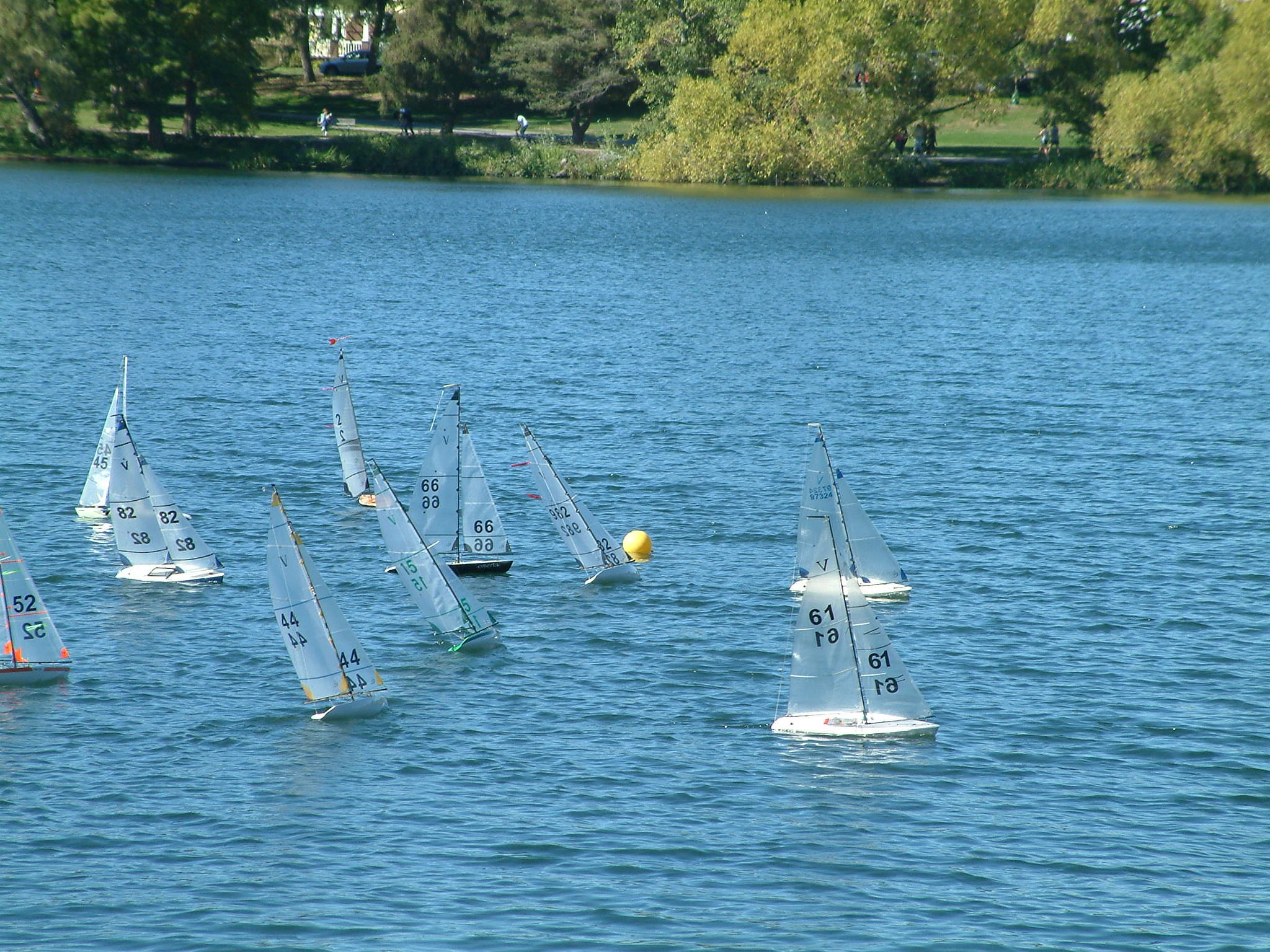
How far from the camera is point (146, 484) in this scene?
3491 cm

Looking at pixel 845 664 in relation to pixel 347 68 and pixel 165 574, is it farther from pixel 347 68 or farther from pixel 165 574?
pixel 347 68

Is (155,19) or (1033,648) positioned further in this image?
(155,19)

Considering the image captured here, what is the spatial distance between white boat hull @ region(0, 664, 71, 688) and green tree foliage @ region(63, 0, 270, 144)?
11689cm

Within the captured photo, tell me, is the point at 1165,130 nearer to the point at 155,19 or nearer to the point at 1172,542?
the point at 155,19

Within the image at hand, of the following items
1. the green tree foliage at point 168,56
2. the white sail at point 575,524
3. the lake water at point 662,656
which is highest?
the green tree foliage at point 168,56

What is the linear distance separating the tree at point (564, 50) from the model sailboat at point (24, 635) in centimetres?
12591

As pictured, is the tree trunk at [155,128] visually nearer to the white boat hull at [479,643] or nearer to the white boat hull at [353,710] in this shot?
the white boat hull at [479,643]

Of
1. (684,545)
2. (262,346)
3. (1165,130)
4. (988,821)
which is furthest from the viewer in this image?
(1165,130)

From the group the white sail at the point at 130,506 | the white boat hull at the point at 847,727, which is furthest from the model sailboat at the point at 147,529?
the white boat hull at the point at 847,727

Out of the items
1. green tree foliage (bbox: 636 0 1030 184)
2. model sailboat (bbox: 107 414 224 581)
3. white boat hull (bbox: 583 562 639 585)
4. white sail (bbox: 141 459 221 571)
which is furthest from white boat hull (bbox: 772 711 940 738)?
green tree foliage (bbox: 636 0 1030 184)

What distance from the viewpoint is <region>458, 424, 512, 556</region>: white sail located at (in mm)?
36938

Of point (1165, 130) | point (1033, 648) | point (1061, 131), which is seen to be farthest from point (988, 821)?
point (1061, 131)

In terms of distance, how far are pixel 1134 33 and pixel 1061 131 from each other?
60.6 feet

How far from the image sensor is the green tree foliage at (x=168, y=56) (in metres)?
132
